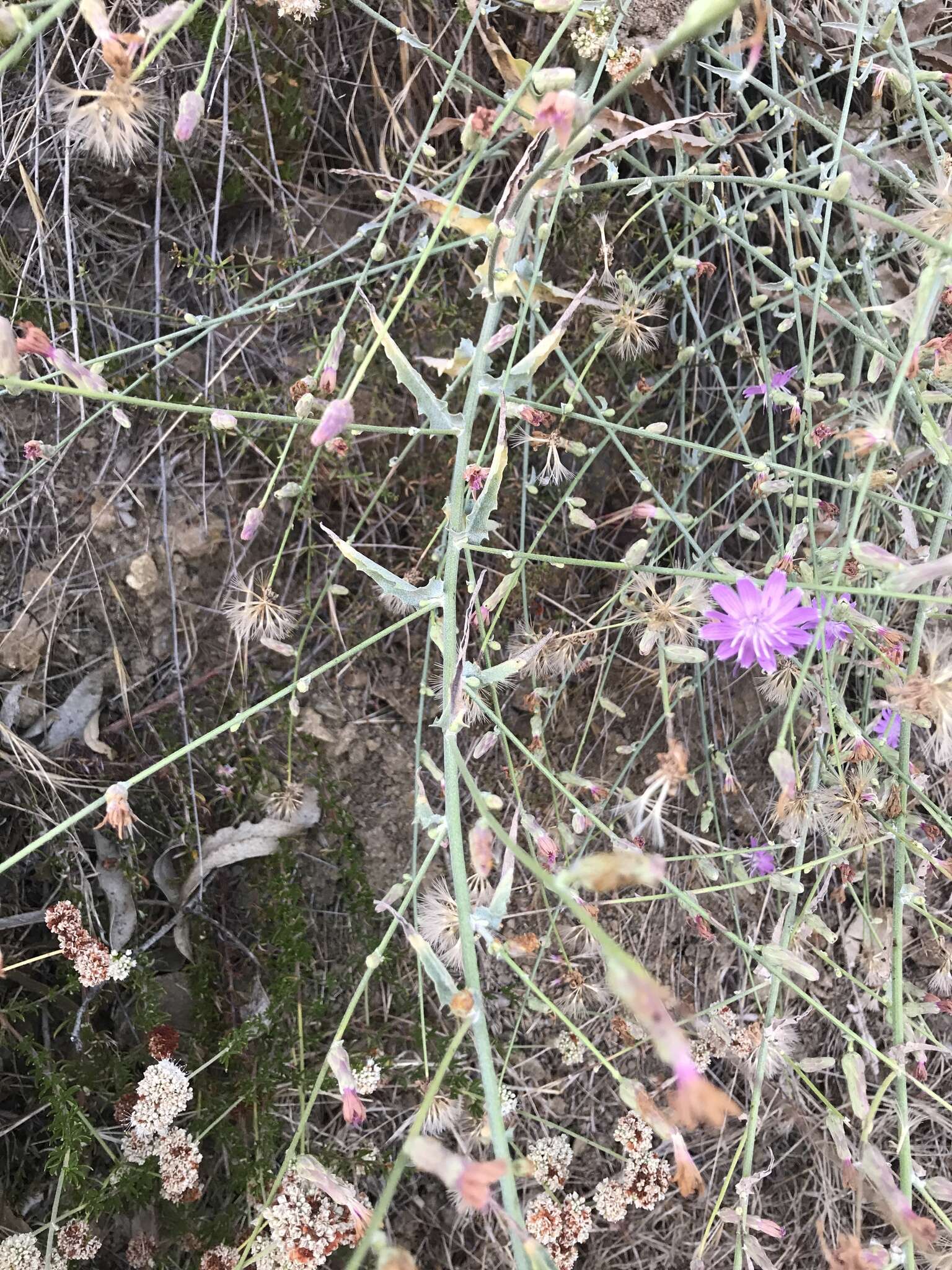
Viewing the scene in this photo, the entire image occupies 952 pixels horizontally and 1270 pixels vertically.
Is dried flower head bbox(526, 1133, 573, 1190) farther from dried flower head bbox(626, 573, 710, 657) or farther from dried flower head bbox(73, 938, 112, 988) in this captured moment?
dried flower head bbox(626, 573, 710, 657)

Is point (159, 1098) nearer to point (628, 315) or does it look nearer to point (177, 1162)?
point (177, 1162)

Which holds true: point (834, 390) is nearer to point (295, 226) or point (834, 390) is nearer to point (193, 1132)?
point (295, 226)

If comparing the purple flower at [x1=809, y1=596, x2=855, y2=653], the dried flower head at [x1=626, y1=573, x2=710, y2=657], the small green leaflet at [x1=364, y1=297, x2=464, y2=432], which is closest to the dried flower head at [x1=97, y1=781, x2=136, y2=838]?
the small green leaflet at [x1=364, y1=297, x2=464, y2=432]

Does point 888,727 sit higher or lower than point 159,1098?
higher

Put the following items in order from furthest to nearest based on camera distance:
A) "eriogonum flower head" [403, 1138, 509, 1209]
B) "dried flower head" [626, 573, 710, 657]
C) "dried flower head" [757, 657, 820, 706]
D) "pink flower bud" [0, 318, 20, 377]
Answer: "dried flower head" [757, 657, 820, 706] < "dried flower head" [626, 573, 710, 657] < "pink flower bud" [0, 318, 20, 377] < "eriogonum flower head" [403, 1138, 509, 1209]

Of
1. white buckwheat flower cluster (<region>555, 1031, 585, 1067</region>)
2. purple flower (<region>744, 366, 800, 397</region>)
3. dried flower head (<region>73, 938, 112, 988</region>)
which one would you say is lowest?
white buckwheat flower cluster (<region>555, 1031, 585, 1067</region>)

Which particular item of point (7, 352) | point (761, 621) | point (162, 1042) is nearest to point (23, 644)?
point (162, 1042)
